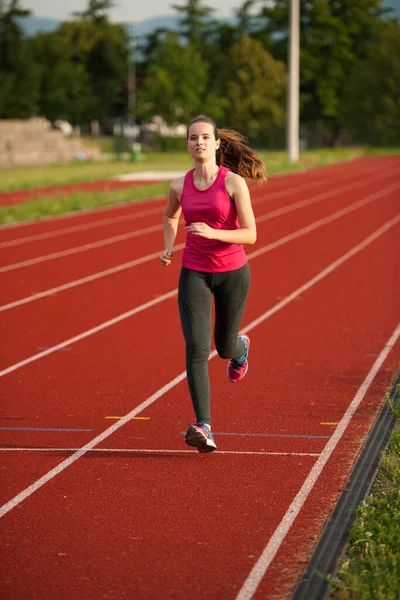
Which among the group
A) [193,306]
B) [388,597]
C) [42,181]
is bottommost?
[42,181]

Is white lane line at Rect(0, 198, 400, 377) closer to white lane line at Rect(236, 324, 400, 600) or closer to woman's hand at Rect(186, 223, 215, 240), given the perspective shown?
white lane line at Rect(236, 324, 400, 600)

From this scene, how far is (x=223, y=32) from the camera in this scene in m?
101

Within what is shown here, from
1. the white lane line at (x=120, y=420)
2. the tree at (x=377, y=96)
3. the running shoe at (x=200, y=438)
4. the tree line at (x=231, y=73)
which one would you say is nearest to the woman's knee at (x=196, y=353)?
the running shoe at (x=200, y=438)

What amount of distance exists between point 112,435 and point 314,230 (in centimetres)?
1364

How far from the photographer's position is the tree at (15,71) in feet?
258

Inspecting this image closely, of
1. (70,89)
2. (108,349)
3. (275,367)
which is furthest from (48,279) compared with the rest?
(70,89)

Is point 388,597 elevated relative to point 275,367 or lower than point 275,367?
elevated

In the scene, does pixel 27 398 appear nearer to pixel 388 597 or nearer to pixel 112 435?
pixel 112 435

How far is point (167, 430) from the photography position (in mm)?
6543

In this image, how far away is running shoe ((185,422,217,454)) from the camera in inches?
230

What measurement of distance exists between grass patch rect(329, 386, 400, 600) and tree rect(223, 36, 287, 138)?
67110mm

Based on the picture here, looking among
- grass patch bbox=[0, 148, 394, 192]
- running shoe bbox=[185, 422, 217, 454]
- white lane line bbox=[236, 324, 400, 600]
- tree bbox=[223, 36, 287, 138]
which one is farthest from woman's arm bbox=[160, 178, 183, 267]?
tree bbox=[223, 36, 287, 138]

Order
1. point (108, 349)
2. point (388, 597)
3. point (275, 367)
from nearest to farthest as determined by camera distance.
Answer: point (388, 597)
point (275, 367)
point (108, 349)

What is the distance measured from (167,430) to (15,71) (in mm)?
78438
